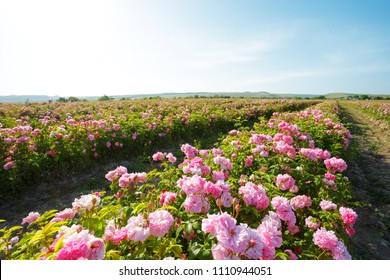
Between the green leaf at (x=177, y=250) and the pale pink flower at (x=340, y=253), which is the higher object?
the green leaf at (x=177, y=250)

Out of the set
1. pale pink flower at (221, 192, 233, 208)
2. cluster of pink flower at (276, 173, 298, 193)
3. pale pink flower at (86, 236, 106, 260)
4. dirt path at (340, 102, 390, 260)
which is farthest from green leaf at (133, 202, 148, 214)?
dirt path at (340, 102, 390, 260)

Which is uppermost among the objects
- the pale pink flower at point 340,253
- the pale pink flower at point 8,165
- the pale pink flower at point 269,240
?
the pale pink flower at point 269,240

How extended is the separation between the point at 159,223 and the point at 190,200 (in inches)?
16.2

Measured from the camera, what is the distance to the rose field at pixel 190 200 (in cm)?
143

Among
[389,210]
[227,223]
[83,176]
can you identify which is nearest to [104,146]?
[83,176]

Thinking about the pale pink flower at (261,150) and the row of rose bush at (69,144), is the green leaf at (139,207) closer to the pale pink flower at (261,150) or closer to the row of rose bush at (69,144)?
the pale pink flower at (261,150)

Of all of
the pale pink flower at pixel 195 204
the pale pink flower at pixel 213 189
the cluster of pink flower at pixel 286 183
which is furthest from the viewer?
the cluster of pink flower at pixel 286 183

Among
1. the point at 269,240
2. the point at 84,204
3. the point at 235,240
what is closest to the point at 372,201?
the point at 269,240

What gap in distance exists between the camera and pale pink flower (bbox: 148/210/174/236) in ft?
4.68

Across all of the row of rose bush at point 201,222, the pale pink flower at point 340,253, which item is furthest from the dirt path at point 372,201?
the pale pink flower at point 340,253

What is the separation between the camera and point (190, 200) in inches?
70.6

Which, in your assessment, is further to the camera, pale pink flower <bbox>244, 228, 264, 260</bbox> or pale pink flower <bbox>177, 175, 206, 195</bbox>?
pale pink flower <bbox>177, 175, 206, 195</bbox>

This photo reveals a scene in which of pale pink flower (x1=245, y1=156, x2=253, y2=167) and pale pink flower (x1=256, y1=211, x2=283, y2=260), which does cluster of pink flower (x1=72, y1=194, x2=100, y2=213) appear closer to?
pale pink flower (x1=256, y1=211, x2=283, y2=260)

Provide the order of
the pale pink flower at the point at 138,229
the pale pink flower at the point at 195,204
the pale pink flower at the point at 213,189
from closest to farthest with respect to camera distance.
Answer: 1. the pale pink flower at the point at 138,229
2. the pale pink flower at the point at 195,204
3. the pale pink flower at the point at 213,189
